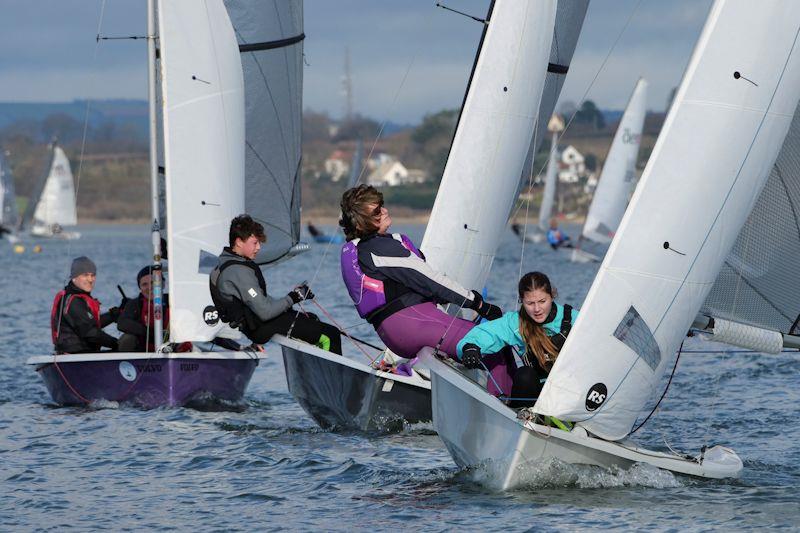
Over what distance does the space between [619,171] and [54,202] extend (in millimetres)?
32863

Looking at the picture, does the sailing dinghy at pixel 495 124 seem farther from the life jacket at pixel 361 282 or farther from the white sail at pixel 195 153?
the life jacket at pixel 361 282

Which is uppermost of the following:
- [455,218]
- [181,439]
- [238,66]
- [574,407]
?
[238,66]

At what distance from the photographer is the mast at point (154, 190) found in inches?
428

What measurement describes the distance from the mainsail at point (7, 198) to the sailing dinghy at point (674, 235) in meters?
52.4

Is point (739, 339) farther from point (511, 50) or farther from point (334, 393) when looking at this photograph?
point (511, 50)

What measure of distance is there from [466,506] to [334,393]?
2.70 metres

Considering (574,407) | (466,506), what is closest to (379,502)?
(466,506)

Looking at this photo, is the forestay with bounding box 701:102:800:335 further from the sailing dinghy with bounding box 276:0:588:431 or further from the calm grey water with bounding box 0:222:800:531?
the sailing dinghy with bounding box 276:0:588:431

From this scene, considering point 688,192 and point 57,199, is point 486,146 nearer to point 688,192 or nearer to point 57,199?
point 688,192

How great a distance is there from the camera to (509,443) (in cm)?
686

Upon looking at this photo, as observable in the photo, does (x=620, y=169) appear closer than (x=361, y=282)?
No

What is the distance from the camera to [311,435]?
9617mm

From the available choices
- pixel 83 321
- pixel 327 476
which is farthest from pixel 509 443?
pixel 83 321

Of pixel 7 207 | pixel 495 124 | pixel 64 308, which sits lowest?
pixel 7 207
